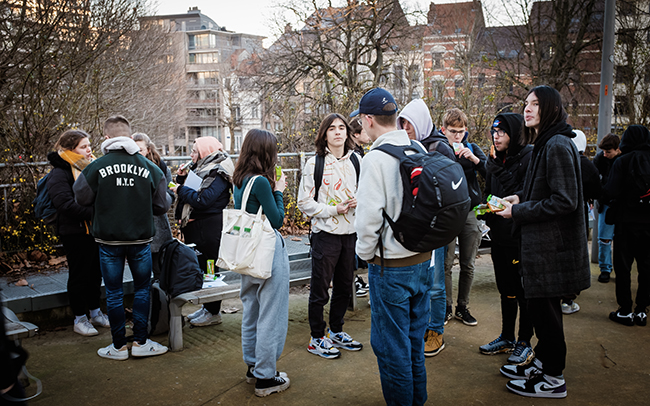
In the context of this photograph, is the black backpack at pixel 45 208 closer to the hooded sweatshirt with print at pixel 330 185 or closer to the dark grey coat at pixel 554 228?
the hooded sweatshirt with print at pixel 330 185

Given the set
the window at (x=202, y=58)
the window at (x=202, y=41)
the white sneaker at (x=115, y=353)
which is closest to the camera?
the white sneaker at (x=115, y=353)

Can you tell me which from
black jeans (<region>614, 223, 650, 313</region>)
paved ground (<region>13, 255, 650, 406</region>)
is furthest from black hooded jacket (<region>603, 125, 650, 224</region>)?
paved ground (<region>13, 255, 650, 406</region>)

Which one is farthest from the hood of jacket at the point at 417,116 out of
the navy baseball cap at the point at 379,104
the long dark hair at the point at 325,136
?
the long dark hair at the point at 325,136

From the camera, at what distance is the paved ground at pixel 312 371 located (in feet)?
12.0

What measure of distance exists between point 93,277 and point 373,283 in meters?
3.41

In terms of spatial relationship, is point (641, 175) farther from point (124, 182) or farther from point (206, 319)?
point (124, 182)

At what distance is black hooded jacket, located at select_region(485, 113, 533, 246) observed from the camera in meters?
4.17

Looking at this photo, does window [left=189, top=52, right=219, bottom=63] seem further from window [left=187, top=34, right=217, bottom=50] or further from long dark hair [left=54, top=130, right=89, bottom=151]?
long dark hair [left=54, top=130, right=89, bottom=151]

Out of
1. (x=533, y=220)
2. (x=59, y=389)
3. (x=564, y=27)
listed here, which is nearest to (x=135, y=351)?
(x=59, y=389)

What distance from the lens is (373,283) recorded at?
9.81 ft

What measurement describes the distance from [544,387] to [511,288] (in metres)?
0.93

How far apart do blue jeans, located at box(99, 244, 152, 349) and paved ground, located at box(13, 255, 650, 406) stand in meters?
0.26

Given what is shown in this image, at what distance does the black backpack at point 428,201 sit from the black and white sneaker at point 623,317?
3574mm

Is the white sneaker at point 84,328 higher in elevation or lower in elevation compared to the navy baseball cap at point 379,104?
lower
